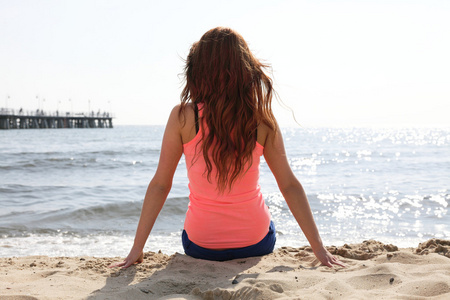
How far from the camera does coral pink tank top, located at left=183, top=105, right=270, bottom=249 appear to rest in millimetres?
2461

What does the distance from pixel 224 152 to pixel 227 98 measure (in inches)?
12.0

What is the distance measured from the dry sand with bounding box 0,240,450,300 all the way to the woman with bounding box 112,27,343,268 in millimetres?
161

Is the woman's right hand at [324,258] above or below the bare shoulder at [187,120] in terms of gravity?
below

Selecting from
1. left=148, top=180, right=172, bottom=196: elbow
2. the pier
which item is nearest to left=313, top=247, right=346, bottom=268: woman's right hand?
left=148, top=180, right=172, bottom=196: elbow

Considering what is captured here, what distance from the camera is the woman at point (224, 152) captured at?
7.68 feet

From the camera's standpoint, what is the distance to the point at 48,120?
58.2 m

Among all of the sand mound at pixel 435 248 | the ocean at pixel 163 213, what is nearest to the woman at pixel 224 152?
the sand mound at pixel 435 248

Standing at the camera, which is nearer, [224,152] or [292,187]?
[224,152]

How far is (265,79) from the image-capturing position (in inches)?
96.0

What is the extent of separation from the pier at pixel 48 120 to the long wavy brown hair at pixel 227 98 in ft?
176

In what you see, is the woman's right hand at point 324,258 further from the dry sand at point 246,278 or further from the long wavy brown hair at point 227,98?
the long wavy brown hair at point 227,98

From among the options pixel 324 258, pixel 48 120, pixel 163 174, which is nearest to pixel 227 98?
pixel 163 174

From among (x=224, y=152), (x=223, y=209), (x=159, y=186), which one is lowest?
(x=223, y=209)

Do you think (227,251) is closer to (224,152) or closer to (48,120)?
(224,152)
